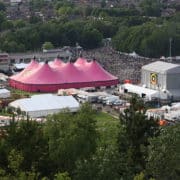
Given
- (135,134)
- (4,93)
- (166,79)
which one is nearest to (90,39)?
(166,79)

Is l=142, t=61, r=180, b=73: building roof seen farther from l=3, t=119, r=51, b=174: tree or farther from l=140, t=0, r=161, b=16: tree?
l=140, t=0, r=161, b=16: tree

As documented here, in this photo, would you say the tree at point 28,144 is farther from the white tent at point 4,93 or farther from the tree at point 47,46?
the tree at point 47,46

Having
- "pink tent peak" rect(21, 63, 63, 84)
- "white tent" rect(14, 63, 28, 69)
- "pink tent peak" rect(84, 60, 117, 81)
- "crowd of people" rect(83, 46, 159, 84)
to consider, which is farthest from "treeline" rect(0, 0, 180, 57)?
"pink tent peak" rect(21, 63, 63, 84)

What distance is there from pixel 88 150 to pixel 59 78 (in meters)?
12.9

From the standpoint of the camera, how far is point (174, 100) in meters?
21.4

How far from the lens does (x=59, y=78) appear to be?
22953 millimetres

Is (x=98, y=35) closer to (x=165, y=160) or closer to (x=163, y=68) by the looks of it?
(x=163, y=68)

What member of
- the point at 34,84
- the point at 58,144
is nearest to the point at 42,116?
the point at 34,84

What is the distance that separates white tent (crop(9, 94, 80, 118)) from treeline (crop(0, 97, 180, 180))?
7.13m

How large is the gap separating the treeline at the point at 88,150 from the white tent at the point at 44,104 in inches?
281

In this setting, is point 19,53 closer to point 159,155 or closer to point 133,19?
point 133,19

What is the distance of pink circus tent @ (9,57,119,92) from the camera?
74.4 ft

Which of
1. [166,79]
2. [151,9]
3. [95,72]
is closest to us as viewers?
[166,79]

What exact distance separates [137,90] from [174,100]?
1.26 m
